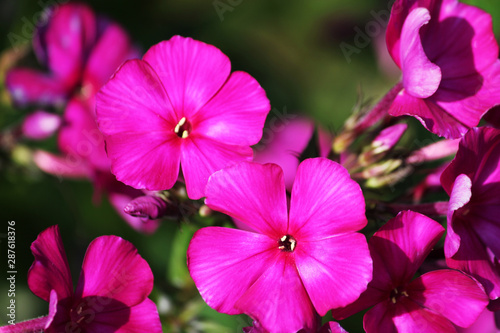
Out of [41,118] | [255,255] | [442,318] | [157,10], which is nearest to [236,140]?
[255,255]

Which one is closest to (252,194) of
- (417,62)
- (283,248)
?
(283,248)

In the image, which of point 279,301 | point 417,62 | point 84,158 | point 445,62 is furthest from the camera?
point 84,158

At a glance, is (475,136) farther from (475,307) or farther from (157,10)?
(157,10)

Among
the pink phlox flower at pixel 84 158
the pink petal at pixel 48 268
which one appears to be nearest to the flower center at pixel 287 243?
the pink petal at pixel 48 268

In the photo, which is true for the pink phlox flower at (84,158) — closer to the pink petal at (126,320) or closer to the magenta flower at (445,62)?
the pink petal at (126,320)

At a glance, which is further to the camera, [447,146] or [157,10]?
[157,10]

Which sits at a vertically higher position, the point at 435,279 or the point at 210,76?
the point at 210,76

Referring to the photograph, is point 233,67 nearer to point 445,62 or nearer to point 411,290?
point 445,62
